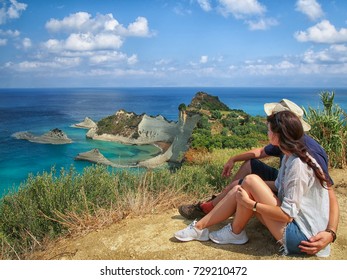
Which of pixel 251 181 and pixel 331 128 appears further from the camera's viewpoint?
pixel 331 128

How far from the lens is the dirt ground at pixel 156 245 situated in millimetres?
3381

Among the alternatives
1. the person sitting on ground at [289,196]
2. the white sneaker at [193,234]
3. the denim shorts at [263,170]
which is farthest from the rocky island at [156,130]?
the person sitting on ground at [289,196]

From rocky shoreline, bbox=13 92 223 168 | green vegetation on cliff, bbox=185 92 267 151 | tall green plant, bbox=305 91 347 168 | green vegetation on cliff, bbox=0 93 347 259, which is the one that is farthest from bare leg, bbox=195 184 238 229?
rocky shoreline, bbox=13 92 223 168

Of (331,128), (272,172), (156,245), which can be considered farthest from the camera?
(331,128)

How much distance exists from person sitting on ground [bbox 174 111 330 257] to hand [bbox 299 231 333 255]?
3 centimetres

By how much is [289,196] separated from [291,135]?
0.43 meters

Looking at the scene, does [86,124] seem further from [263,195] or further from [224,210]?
[263,195]

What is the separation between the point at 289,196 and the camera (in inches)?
109

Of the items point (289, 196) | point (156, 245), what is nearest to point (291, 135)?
point (289, 196)

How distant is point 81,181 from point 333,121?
5.10 meters

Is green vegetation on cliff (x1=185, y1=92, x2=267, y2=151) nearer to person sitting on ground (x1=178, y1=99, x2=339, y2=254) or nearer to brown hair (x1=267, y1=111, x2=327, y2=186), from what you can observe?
person sitting on ground (x1=178, y1=99, x2=339, y2=254)

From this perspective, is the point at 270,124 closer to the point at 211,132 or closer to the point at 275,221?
the point at 275,221

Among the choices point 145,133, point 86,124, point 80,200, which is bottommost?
point 86,124

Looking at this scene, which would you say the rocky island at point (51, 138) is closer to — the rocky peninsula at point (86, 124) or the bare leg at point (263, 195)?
the rocky peninsula at point (86, 124)
